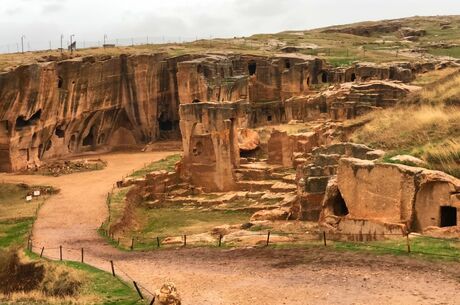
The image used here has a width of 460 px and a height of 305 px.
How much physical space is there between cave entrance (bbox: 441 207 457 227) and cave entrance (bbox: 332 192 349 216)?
4290 millimetres

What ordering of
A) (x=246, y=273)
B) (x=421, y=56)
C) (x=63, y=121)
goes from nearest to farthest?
(x=246, y=273), (x=63, y=121), (x=421, y=56)

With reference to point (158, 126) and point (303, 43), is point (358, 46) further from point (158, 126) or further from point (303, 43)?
point (158, 126)

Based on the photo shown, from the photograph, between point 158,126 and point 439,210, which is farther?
point 158,126

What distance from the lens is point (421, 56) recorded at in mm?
62688

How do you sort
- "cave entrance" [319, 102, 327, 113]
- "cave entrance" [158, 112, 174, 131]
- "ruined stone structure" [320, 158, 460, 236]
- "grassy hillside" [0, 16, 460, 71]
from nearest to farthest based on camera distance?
"ruined stone structure" [320, 158, 460, 236], "cave entrance" [319, 102, 327, 113], "grassy hillside" [0, 16, 460, 71], "cave entrance" [158, 112, 174, 131]

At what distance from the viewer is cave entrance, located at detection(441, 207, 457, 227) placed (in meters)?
19.8

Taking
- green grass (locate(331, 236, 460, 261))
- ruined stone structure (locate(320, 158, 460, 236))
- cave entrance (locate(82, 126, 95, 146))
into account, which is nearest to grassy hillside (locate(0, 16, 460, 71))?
cave entrance (locate(82, 126, 95, 146))

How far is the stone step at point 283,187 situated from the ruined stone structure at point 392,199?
379 inches

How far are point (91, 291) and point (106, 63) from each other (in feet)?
113

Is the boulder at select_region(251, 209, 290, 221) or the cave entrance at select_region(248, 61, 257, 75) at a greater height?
the cave entrance at select_region(248, 61, 257, 75)

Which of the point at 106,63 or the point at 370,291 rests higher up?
the point at 106,63

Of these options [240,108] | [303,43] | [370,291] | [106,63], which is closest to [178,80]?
[106,63]

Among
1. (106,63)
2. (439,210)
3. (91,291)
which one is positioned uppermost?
(106,63)

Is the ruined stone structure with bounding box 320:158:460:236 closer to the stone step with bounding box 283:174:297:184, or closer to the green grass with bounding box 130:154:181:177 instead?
the stone step with bounding box 283:174:297:184
